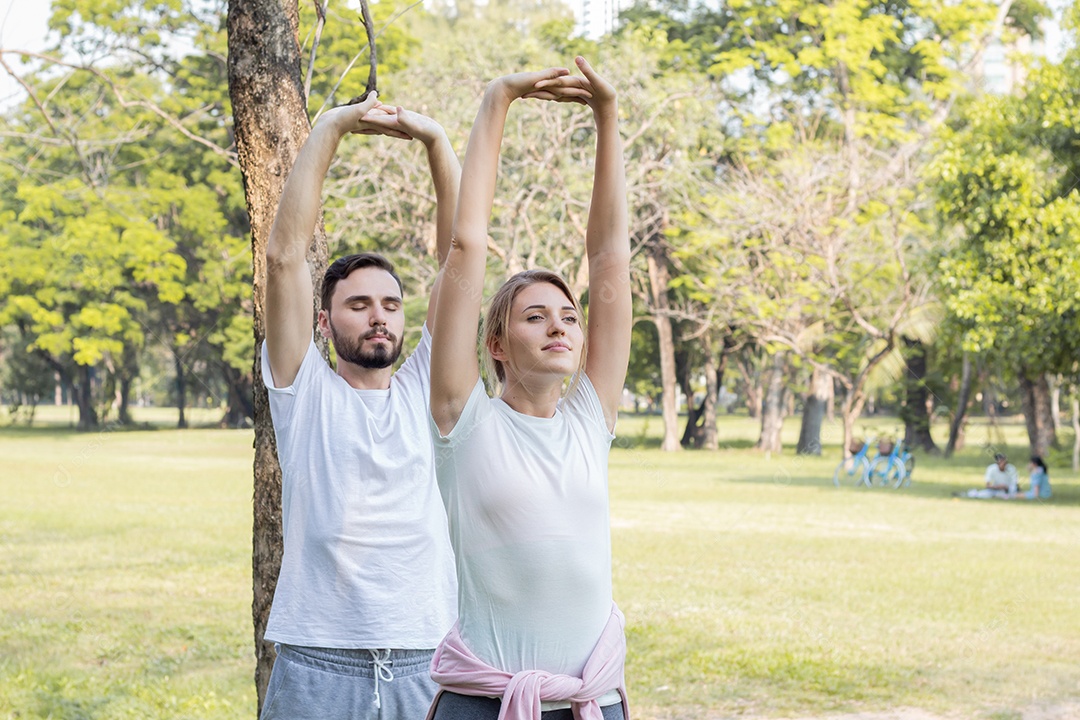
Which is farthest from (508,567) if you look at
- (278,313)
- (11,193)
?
(11,193)

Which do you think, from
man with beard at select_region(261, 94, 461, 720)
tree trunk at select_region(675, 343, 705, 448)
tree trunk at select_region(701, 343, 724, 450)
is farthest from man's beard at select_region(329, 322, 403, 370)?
tree trunk at select_region(675, 343, 705, 448)

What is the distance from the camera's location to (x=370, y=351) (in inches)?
115

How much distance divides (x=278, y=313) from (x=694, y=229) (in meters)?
24.3

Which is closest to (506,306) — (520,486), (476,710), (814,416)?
(520,486)

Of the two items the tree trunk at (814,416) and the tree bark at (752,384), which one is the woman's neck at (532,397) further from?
the tree bark at (752,384)

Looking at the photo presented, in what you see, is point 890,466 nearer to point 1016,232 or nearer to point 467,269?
point 1016,232

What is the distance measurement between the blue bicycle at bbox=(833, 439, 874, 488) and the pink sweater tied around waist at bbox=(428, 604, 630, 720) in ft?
66.7

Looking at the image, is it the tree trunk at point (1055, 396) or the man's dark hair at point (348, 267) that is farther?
the tree trunk at point (1055, 396)

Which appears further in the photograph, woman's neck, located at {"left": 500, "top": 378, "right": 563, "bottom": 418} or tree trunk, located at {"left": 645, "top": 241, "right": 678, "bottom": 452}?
tree trunk, located at {"left": 645, "top": 241, "right": 678, "bottom": 452}

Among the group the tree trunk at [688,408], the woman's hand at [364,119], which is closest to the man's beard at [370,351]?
→ the woman's hand at [364,119]

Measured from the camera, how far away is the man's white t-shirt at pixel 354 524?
8.98 feet

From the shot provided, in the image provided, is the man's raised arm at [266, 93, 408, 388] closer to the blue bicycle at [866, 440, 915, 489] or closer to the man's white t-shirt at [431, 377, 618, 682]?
the man's white t-shirt at [431, 377, 618, 682]

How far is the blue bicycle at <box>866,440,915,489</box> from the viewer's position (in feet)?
72.8

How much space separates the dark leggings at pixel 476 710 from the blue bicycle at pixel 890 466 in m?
20.6
